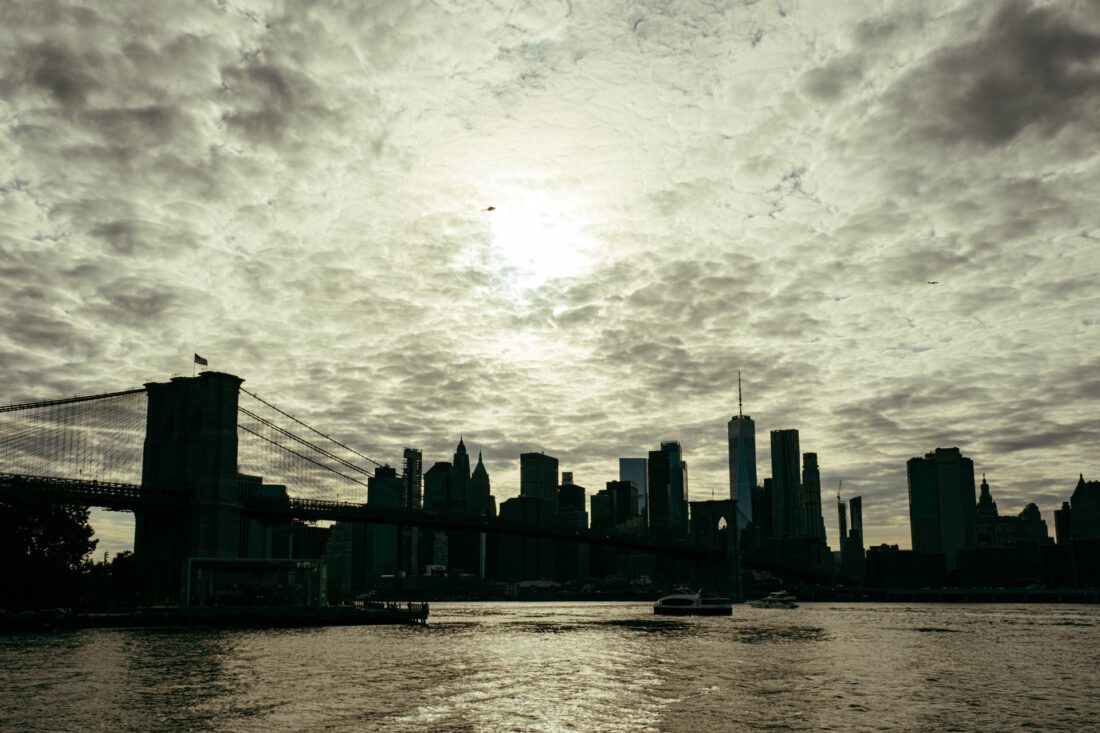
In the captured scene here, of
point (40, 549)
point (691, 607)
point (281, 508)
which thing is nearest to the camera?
point (40, 549)

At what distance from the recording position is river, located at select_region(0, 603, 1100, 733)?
36312 mm

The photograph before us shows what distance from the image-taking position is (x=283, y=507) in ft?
384

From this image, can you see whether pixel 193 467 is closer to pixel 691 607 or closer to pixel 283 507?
pixel 283 507

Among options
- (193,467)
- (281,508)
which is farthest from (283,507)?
(193,467)

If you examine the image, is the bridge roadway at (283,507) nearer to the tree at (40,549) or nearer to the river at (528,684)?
the tree at (40,549)

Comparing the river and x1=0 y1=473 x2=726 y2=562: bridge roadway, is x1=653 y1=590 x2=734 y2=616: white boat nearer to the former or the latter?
x1=0 y1=473 x2=726 y2=562: bridge roadway

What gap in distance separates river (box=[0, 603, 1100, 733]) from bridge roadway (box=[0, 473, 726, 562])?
25635mm

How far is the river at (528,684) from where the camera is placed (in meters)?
36.3

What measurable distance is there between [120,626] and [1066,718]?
74.9 meters

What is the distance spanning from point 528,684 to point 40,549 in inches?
2467

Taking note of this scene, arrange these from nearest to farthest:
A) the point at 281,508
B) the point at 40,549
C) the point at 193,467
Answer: the point at 40,549
the point at 193,467
the point at 281,508

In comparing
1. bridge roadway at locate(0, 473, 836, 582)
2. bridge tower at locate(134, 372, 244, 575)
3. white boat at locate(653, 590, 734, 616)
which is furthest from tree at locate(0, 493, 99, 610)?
white boat at locate(653, 590, 734, 616)

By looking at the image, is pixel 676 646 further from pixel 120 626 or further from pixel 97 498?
pixel 97 498

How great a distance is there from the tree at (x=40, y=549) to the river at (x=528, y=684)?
599 inches
